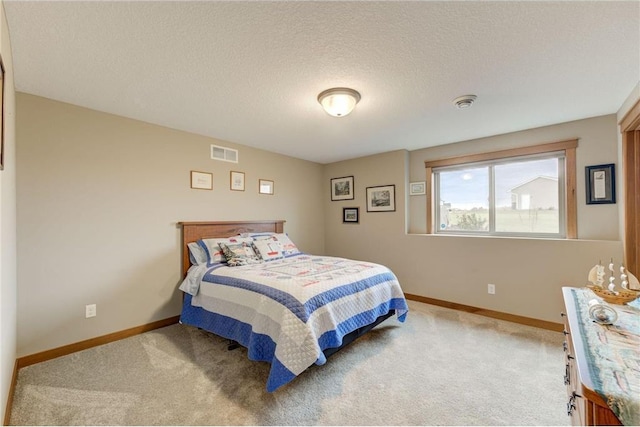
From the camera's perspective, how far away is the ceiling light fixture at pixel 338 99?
219 centimetres

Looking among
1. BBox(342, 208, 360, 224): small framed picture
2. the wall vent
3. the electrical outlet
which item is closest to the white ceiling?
the wall vent

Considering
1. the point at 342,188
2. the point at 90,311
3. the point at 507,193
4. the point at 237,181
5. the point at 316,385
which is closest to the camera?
the point at 316,385

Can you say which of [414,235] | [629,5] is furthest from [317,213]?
[629,5]

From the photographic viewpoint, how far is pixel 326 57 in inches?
69.5

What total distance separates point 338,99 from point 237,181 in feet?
7.04

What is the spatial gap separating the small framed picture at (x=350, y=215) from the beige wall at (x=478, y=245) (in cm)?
10

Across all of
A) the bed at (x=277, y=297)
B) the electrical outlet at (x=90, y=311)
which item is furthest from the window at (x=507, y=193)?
the electrical outlet at (x=90, y=311)

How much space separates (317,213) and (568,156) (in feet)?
11.5

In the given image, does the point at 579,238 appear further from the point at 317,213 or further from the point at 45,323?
the point at 45,323

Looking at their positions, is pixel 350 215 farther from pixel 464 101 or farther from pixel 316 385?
pixel 316 385

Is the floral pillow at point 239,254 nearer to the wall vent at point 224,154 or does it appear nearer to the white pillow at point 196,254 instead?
the white pillow at point 196,254

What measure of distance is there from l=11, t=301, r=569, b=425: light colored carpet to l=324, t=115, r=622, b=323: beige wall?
61 cm

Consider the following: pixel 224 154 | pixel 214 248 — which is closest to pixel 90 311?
pixel 214 248

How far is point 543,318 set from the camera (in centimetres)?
305
